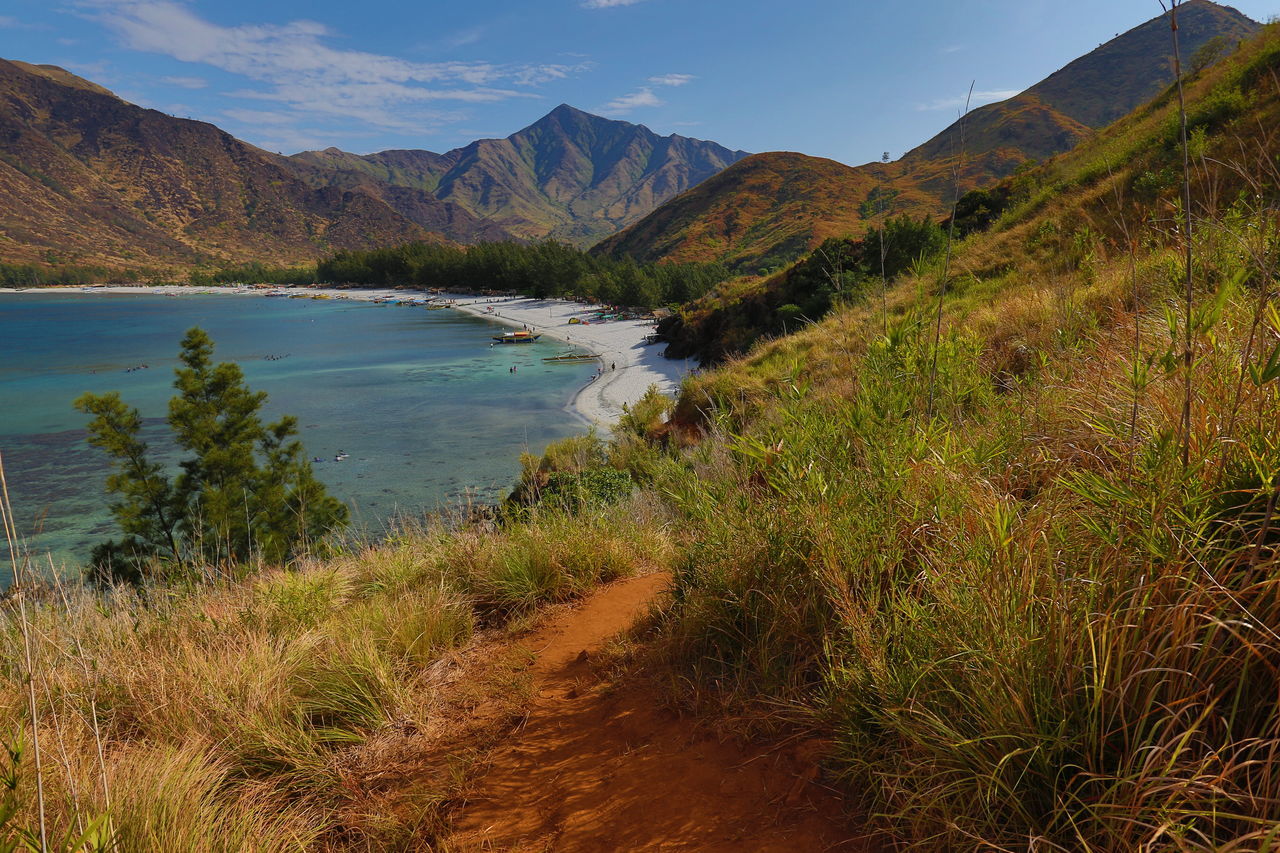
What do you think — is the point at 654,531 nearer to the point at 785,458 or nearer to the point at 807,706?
the point at 785,458

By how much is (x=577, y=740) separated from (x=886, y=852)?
138 centimetres

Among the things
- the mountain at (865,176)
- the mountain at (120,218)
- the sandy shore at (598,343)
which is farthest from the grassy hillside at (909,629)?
the mountain at (120,218)

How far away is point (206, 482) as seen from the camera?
17.2 meters

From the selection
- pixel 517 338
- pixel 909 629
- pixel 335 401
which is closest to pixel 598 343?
pixel 517 338

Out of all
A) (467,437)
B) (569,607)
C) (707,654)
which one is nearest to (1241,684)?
(707,654)

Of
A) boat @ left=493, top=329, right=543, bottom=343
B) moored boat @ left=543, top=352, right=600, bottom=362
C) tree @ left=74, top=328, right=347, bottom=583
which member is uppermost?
boat @ left=493, top=329, right=543, bottom=343

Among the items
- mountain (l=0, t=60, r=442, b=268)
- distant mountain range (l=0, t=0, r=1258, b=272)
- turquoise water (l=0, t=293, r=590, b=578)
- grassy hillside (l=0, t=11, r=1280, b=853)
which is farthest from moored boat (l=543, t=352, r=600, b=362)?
mountain (l=0, t=60, r=442, b=268)

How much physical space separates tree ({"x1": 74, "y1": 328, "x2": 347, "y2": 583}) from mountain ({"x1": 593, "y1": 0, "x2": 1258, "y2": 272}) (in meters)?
67.5

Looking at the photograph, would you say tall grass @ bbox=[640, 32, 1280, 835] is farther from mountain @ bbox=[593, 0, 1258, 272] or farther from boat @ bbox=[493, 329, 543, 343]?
mountain @ bbox=[593, 0, 1258, 272]

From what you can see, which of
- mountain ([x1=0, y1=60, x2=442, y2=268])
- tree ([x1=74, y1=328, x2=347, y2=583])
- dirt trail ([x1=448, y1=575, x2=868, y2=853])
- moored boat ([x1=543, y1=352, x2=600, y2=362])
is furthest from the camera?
mountain ([x1=0, y1=60, x2=442, y2=268])

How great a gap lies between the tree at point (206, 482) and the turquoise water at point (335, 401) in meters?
1.80

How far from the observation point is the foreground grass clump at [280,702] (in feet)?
6.81

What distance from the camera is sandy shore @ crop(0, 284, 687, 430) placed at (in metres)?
31.8

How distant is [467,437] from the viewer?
2852cm
